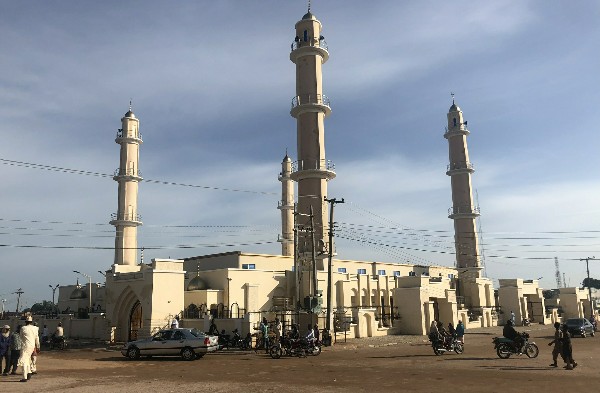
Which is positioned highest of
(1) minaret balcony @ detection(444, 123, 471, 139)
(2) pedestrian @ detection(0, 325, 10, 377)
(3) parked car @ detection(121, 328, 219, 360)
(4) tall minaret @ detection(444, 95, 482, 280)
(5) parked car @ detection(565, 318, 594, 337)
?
(1) minaret balcony @ detection(444, 123, 471, 139)

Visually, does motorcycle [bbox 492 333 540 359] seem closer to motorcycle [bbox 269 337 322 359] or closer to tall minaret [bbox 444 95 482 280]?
motorcycle [bbox 269 337 322 359]

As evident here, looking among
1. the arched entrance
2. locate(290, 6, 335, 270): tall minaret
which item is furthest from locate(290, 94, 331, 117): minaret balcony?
the arched entrance

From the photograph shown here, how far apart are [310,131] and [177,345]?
88.7 ft

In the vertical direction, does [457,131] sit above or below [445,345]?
above

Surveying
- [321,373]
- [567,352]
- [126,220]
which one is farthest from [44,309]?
[567,352]

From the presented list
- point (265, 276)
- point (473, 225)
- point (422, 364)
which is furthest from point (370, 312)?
point (473, 225)

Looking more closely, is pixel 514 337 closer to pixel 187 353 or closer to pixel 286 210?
pixel 187 353

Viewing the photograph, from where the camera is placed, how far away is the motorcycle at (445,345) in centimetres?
2378

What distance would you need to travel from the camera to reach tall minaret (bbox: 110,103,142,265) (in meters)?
52.6

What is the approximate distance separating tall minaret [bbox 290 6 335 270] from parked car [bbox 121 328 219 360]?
1997cm

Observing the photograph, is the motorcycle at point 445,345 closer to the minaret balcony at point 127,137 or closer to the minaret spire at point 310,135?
the minaret spire at point 310,135

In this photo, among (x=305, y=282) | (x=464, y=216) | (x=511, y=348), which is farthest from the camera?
(x=464, y=216)

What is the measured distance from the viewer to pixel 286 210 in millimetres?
68500

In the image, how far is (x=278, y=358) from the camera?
23531 mm
